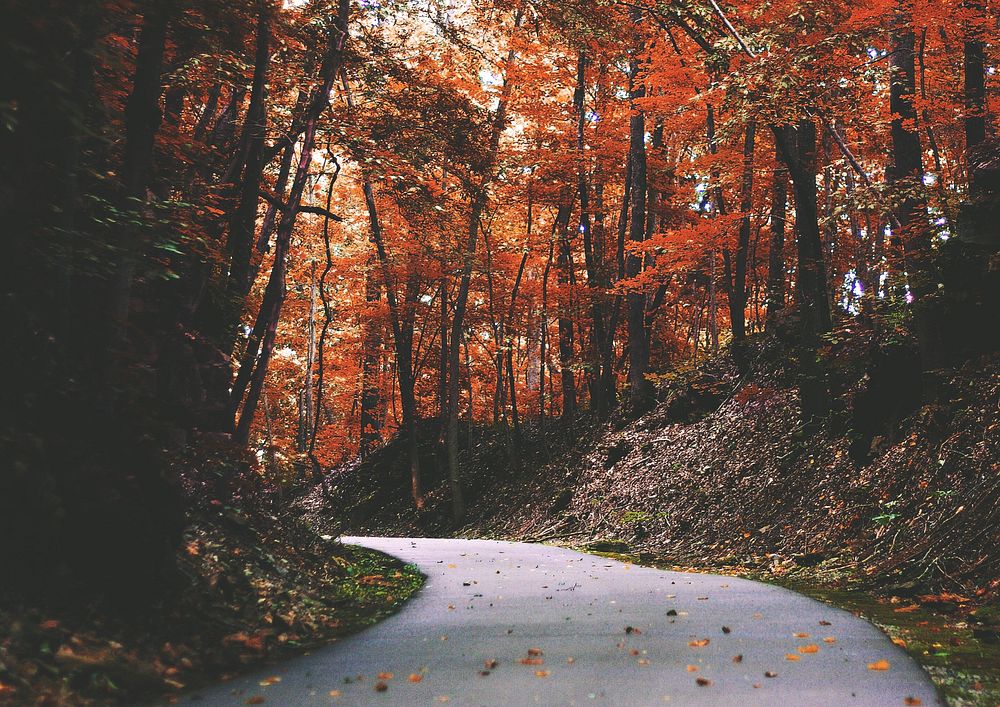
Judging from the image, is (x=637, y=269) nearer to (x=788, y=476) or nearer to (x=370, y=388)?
(x=788, y=476)

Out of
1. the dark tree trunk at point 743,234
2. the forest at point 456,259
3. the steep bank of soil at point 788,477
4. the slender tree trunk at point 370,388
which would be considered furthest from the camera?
the slender tree trunk at point 370,388

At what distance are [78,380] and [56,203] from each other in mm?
1326

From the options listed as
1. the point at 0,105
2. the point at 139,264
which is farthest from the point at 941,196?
the point at 0,105

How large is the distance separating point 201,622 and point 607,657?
9.13 ft

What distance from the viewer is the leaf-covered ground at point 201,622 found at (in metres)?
3.98

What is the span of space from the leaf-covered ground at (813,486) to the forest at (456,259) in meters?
0.08

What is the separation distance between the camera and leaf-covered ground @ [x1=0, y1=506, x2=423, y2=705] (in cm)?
398

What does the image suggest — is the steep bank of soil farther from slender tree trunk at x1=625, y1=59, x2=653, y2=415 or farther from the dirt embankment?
slender tree trunk at x1=625, y1=59, x2=653, y2=415

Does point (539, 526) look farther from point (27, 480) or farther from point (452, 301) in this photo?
point (27, 480)

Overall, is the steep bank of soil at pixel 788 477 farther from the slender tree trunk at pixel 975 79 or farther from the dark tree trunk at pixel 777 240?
the slender tree trunk at pixel 975 79

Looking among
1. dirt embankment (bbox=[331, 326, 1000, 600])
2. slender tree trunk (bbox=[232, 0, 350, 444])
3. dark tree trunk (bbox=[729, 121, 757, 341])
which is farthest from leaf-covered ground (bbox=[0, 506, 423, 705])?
dark tree trunk (bbox=[729, 121, 757, 341])

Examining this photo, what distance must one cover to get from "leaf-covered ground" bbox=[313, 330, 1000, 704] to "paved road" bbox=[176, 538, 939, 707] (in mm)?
626

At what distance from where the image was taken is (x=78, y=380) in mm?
5305

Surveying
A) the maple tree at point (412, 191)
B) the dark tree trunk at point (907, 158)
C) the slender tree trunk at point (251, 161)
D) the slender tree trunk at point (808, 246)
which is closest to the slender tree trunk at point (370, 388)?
the maple tree at point (412, 191)
